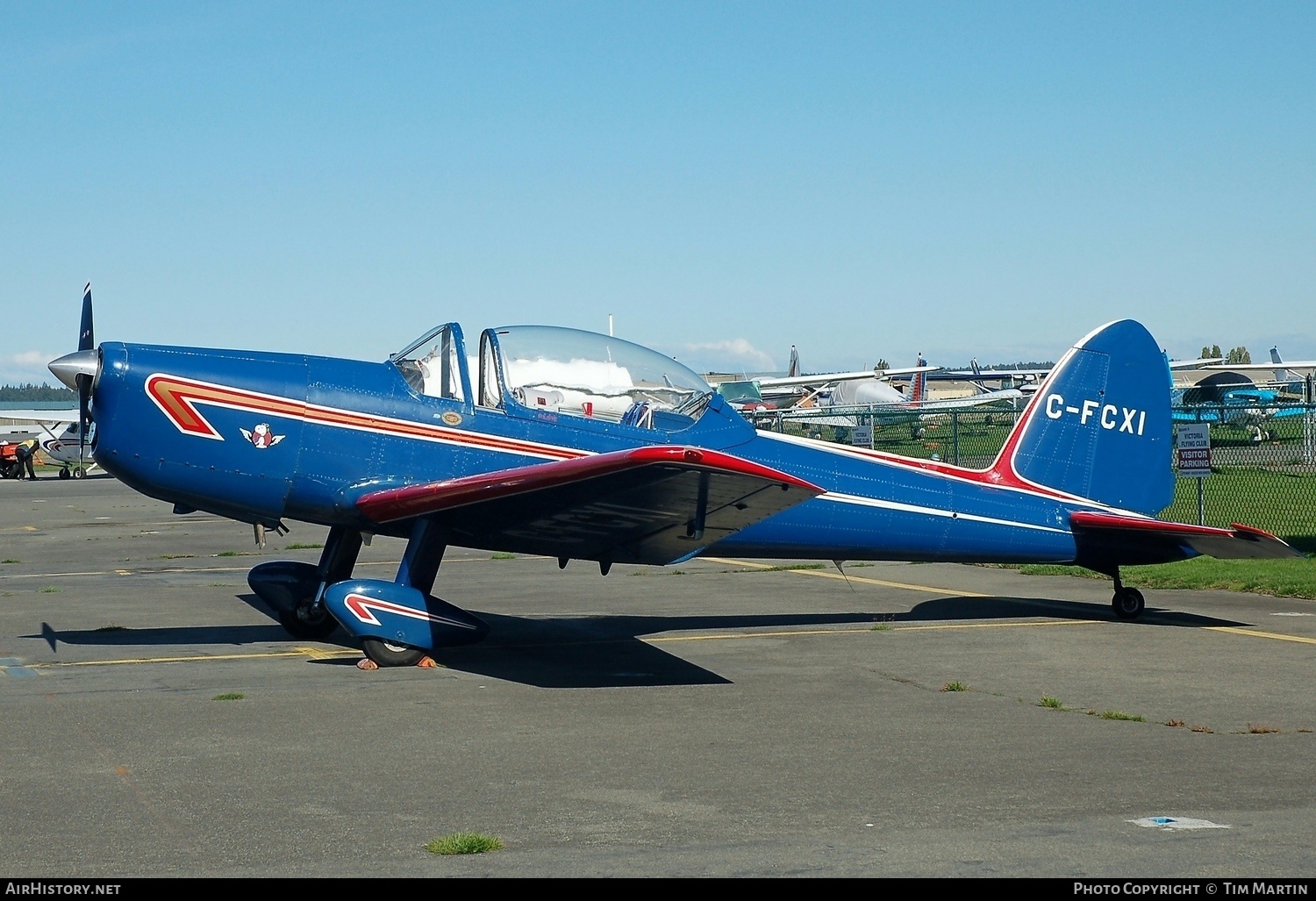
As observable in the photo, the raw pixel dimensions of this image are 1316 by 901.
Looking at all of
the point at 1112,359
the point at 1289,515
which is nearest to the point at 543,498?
the point at 1112,359

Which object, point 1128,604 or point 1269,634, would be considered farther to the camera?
point 1128,604

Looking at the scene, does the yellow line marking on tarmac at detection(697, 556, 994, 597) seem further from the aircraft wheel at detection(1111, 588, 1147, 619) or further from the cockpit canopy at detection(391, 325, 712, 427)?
the cockpit canopy at detection(391, 325, 712, 427)

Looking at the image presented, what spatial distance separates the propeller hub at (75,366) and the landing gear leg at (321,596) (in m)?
2.12

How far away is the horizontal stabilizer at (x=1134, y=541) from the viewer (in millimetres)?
10219

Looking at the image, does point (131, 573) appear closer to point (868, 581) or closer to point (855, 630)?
point (868, 581)

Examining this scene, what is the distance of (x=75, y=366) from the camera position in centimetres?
883

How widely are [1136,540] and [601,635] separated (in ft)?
14.6

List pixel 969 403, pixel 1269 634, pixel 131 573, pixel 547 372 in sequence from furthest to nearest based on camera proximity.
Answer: pixel 969 403 → pixel 131 573 → pixel 1269 634 → pixel 547 372

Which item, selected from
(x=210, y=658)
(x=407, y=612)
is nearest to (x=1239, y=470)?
(x=407, y=612)

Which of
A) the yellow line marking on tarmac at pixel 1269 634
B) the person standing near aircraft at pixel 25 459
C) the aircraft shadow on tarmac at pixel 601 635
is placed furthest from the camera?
the person standing near aircraft at pixel 25 459

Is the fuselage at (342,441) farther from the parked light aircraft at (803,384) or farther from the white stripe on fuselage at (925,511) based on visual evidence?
the parked light aircraft at (803,384)

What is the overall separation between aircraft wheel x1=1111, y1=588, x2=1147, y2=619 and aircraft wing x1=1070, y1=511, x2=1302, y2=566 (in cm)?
27

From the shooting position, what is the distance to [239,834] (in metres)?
4.68

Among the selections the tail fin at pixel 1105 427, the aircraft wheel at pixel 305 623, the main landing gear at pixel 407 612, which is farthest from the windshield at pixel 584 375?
the tail fin at pixel 1105 427
